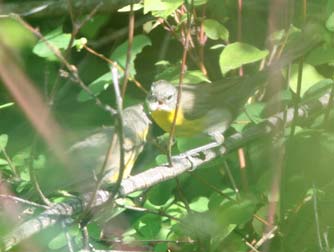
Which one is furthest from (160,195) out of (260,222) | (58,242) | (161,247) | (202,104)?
(202,104)

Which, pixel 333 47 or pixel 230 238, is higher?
pixel 333 47

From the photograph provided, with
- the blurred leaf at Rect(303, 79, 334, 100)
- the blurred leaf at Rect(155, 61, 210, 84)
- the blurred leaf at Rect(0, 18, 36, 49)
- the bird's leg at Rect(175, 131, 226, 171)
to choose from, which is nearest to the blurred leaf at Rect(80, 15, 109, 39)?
the blurred leaf at Rect(155, 61, 210, 84)

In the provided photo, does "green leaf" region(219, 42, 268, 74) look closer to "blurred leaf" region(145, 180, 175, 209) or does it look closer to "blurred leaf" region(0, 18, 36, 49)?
"blurred leaf" region(145, 180, 175, 209)

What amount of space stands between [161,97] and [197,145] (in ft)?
2.38

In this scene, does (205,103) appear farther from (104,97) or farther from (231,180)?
(231,180)

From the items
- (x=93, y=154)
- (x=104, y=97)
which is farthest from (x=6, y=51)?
(x=104, y=97)

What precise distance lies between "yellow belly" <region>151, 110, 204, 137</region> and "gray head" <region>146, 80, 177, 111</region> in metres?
0.03

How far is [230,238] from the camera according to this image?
8.43 ft

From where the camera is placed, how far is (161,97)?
3.67m

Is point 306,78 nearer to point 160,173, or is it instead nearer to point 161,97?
point 160,173

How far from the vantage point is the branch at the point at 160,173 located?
1.86 meters

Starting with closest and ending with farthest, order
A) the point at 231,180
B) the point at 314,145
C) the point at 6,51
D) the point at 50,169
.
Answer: the point at 6,51
the point at 314,145
the point at 50,169
the point at 231,180

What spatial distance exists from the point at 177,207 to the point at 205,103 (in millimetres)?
1082

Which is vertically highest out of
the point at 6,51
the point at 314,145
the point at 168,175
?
the point at 6,51
